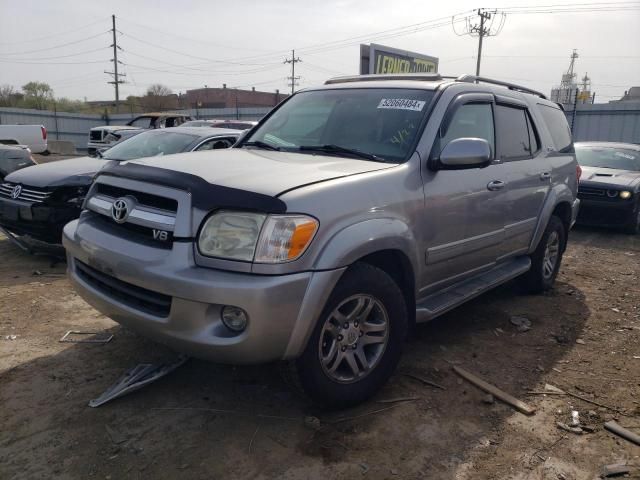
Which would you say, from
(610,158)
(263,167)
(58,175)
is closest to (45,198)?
(58,175)

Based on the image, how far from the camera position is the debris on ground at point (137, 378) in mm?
2961

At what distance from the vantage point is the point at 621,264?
680 cm

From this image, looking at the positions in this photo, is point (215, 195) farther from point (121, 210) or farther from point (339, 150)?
point (339, 150)

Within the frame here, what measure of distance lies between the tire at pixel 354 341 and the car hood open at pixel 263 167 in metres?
0.56

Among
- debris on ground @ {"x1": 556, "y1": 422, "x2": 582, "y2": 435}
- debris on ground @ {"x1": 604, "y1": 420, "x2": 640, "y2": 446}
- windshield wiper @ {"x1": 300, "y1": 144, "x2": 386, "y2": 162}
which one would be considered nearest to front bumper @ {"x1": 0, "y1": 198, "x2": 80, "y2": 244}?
windshield wiper @ {"x1": 300, "y1": 144, "x2": 386, "y2": 162}

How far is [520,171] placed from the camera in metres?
4.35

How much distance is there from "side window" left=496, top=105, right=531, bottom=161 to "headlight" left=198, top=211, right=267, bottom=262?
2.49 metres

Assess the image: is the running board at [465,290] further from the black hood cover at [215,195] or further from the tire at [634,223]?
the tire at [634,223]

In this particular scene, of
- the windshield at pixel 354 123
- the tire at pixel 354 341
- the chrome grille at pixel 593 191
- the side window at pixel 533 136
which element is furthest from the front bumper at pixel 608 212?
the tire at pixel 354 341

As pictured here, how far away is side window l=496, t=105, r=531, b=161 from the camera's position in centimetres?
425

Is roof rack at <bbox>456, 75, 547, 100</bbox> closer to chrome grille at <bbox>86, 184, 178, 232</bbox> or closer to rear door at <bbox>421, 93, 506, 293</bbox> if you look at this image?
rear door at <bbox>421, 93, 506, 293</bbox>

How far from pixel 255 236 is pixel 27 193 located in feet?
14.0

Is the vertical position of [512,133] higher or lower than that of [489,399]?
higher

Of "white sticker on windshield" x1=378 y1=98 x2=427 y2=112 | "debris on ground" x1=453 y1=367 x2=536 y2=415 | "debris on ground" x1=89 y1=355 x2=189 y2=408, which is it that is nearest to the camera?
"debris on ground" x1=89 y1=355 x2=189 y2=408
